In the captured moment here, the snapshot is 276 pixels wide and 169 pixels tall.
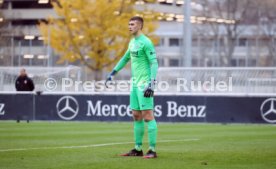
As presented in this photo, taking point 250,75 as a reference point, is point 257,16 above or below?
above

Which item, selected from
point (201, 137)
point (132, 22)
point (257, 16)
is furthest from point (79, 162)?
point (257, 16)

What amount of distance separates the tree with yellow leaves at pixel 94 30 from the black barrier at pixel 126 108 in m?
12.2

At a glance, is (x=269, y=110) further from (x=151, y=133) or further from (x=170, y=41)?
(x=170, y=41)

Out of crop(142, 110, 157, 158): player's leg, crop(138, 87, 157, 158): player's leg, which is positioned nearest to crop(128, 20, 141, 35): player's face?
crop(138, 87, 157, 158): player's leg

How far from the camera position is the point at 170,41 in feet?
209

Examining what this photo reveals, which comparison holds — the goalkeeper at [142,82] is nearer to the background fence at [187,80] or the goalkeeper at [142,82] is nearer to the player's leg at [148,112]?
the player's leg at [148,112]

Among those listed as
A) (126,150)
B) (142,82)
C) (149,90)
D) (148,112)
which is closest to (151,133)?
(148,112)

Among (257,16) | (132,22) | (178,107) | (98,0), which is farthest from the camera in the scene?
(257,16)

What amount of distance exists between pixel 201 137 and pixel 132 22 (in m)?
6.28

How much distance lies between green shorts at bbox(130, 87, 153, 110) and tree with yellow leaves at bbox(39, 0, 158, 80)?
93.1ft

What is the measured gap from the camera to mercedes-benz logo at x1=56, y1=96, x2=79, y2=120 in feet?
96.5

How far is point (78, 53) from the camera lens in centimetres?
4425

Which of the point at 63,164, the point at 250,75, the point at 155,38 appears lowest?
the point at 63,164

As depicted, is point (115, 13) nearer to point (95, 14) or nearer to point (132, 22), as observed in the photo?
point (95, 14)
